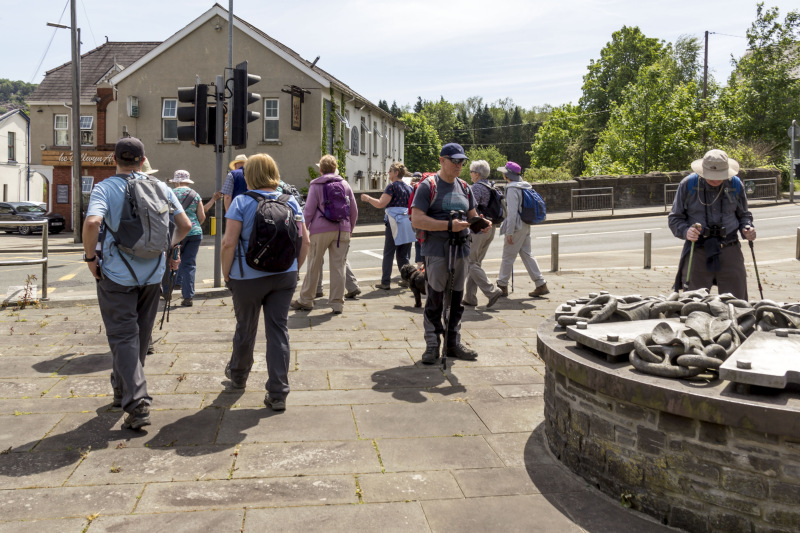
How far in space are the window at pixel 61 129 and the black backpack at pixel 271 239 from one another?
125 ft

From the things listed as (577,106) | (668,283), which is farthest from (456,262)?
(577,106)

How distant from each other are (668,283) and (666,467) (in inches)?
344

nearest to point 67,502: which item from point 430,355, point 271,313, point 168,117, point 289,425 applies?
point 289,425

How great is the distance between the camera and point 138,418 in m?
4.52

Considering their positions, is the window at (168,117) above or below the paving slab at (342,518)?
above

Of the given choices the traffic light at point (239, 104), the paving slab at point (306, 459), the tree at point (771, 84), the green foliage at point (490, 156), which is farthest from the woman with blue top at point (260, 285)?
the green foliage at point (490, 156)

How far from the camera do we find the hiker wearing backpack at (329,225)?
8523mm

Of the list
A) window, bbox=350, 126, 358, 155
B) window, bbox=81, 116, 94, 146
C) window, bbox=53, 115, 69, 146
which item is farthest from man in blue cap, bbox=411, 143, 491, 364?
window, bbox=53, 115, 69, 146

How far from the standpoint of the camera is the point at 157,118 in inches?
1198

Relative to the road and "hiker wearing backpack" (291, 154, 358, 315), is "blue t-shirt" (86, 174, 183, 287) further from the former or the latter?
the road

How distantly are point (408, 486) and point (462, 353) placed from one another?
8.91 ft

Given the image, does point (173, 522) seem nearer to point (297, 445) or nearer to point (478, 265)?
point (297, 445)

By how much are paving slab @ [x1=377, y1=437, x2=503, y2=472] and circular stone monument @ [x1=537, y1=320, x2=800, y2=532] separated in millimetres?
517

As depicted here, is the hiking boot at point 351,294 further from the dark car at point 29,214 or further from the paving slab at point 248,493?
the dark car at point 29,214
